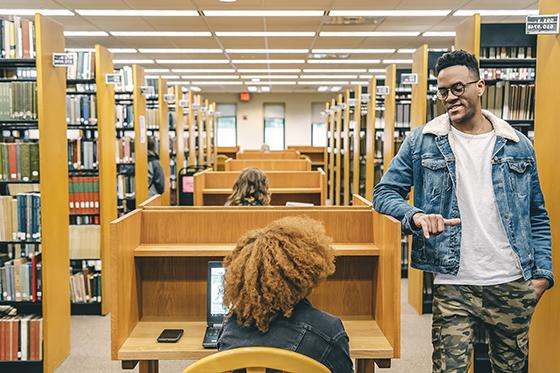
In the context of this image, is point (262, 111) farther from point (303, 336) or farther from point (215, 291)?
point (303, 336)

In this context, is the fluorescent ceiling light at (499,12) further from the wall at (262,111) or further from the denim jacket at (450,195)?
the wall at (262,111)

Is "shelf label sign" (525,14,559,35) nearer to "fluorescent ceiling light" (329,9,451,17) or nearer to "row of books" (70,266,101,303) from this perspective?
"row of books" (70,266,101,303)

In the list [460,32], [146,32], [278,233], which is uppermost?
[146,32]

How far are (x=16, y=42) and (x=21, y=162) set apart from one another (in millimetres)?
792

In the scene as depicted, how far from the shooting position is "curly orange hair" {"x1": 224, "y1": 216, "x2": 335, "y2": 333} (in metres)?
1.78

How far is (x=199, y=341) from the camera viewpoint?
262cm

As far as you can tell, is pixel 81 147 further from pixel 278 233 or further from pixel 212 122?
pixel 212 122

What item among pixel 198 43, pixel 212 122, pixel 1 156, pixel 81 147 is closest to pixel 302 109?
pixel 212 122

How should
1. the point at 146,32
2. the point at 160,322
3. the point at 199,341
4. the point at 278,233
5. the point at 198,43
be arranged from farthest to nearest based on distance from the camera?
1. the point at 198,43
2. the point at 146,32
3. the point at 160,322
4. the point at 199,341
5. the point at 278,233

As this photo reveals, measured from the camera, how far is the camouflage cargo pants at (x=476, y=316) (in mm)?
2205

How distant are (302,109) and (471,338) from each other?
19866 mm

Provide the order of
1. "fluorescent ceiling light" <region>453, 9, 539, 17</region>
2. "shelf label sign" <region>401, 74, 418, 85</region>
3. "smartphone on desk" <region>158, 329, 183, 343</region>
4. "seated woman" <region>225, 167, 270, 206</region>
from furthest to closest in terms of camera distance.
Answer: "fluorescent ceiling light" <region>453, 9, 539, 17</region> → "shelf label sign" <region>401, 74, 418, 85</region> → "seated woman" <region>225, 167, 270, 206</region> → "smartphone on desk" <region>158, 329, 183, 343</region>

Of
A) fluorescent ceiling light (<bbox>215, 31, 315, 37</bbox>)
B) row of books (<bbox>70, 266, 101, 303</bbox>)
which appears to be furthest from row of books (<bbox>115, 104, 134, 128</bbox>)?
fluorescent ceiling light (<bbox>215, 31, 315, 37</bbox>)

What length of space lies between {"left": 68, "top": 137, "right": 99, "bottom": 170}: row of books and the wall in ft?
53.5
